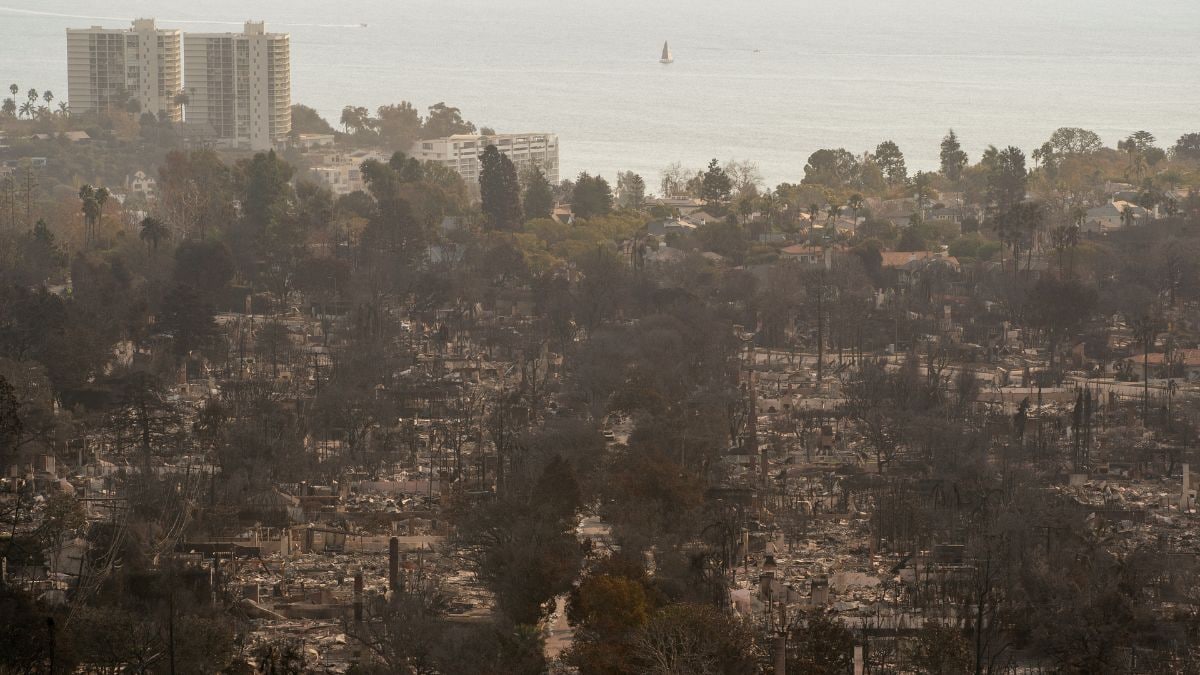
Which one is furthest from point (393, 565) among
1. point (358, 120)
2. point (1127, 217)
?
point (358, 120)

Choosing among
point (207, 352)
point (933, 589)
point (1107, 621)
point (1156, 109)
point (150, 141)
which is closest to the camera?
point (1107, 621)

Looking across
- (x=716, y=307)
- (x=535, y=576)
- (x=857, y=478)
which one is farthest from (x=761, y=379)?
(x=535, y=576)

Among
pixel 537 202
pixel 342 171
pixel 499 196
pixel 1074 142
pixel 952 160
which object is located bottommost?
pixel 537 202

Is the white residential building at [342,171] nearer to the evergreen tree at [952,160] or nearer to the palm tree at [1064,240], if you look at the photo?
the evergreen tree at [952,160]

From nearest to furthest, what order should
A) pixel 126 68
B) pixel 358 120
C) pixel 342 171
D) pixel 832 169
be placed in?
pixel 832 169 < pixel 342 171 < pixel 358 120 < pixel 126 68

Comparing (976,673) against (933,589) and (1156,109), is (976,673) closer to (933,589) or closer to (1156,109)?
(933,589)

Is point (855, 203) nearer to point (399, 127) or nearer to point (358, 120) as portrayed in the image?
point (399, 127)

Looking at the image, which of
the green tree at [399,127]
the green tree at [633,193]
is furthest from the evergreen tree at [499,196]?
the green tree at [399,127]
